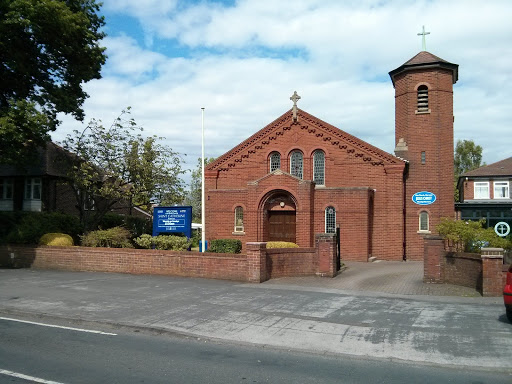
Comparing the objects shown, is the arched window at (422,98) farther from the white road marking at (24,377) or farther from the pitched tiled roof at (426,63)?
the white road marking at (24,377)

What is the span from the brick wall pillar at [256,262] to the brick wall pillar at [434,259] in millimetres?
5405

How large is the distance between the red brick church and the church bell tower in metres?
0.05

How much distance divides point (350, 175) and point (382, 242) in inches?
159

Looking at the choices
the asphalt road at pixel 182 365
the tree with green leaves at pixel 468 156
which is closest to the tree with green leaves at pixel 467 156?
the tree with green leaves at pixel 468 156

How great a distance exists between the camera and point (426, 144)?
25.8m

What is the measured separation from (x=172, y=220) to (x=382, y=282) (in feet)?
29.0

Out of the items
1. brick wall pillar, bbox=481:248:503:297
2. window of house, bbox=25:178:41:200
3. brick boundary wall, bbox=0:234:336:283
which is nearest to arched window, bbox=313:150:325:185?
brick boundary wall, bbox=0:234:336:283

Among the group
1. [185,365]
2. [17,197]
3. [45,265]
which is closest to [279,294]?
[185,365]

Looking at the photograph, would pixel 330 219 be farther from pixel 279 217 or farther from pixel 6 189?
pixel 6 189

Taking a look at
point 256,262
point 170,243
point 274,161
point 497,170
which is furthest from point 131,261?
point 497,170

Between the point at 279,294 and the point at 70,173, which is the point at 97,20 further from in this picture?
the point at 279,294

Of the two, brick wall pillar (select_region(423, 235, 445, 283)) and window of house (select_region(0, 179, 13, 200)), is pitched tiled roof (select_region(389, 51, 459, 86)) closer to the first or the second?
brick wall pillar (select_region(423, 235, 445, 283))

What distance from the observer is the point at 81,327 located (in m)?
9.44

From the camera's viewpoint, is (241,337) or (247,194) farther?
(247,194)
